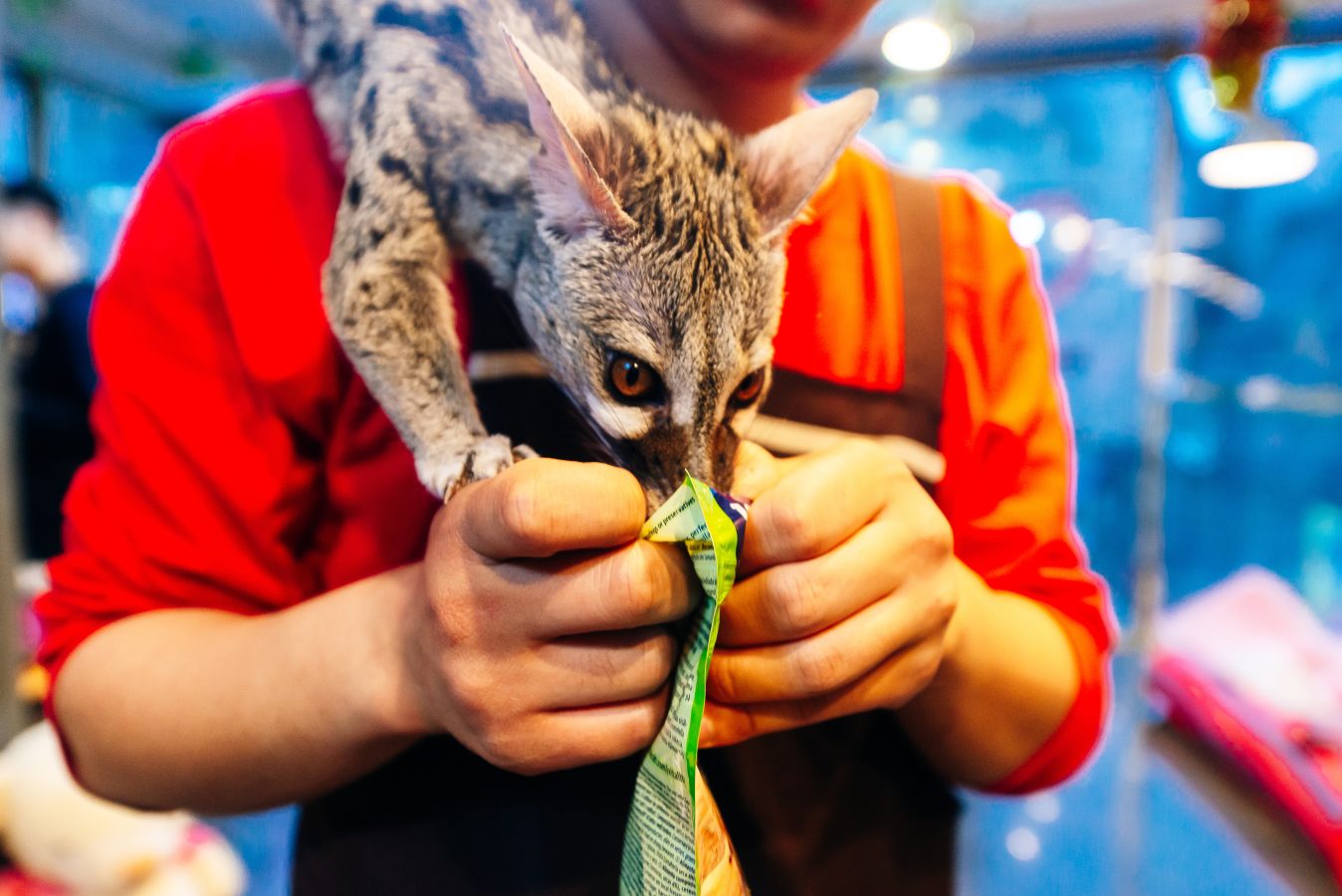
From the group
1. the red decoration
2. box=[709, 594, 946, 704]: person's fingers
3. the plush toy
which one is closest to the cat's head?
box=[709, 594, 946, 704]: person's fingers

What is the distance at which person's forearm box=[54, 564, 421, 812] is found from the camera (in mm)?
601

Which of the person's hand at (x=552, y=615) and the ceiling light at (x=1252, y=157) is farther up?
the ceiling light at (x=1252, y=157)

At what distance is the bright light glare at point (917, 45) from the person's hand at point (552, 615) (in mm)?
636

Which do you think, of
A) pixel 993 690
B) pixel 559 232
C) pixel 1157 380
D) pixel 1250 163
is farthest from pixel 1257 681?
pixel 559 232

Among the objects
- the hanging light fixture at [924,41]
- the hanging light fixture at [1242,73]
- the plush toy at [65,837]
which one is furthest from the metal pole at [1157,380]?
the plush toy at [65,837]

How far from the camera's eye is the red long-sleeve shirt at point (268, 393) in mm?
629

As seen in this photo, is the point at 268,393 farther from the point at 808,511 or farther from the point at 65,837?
the point at 65,837

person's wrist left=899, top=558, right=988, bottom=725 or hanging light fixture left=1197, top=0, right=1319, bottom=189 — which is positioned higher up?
hanging light fixture left=1197, top=0, right=1319, bottom=189

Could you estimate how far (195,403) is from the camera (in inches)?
25.6

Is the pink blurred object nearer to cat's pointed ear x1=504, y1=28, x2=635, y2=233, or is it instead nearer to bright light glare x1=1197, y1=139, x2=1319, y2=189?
cat's pointed ear x1=504, y1=28, x2=635, y2=233

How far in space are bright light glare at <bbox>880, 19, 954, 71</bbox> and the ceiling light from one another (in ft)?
1.33

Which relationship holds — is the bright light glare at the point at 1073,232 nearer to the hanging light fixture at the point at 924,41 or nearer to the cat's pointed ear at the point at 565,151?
the hanging light fixture at the point at 924,41

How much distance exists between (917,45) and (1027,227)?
0.23 meters

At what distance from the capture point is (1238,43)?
0.86m
